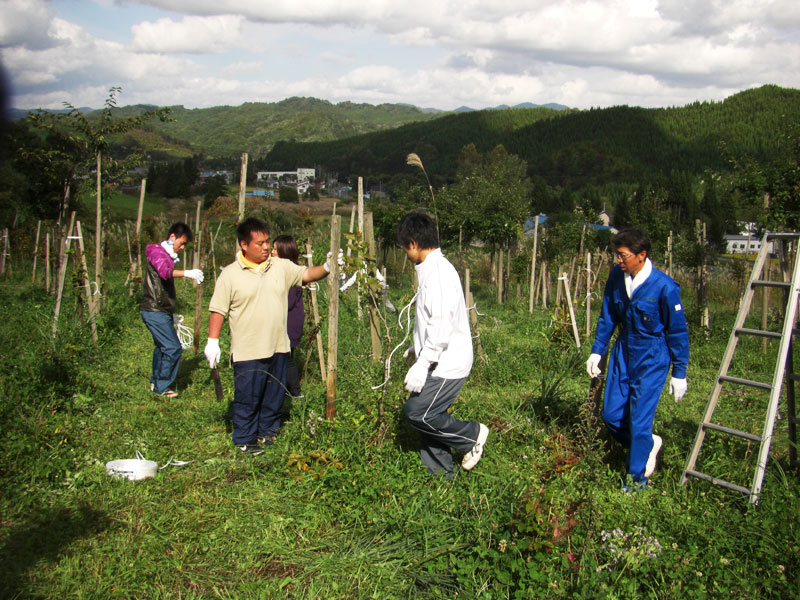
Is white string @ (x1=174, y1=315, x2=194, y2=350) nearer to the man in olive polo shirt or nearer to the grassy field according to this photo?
the grassy field

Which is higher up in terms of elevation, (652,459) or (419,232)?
(419,232)

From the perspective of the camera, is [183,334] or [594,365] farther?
[183,334]

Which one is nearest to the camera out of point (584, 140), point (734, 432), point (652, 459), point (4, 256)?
point (734, 432)

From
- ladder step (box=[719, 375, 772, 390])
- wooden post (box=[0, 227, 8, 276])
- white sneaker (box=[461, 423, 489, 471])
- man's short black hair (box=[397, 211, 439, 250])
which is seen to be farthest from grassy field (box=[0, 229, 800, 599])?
wooden post (box=[0, 227, 8, 276])

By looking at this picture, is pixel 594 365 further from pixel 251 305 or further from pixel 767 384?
pixel 251 305

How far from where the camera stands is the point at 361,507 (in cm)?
358

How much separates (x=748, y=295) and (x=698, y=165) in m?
88.9

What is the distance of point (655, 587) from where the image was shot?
277 cm

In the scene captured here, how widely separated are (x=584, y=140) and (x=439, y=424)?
97996mm

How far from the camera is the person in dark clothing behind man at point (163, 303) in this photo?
564 cm

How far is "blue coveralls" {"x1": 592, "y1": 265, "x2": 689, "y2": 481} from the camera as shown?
3.77 meters

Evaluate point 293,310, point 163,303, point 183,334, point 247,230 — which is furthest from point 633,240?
point 183,334

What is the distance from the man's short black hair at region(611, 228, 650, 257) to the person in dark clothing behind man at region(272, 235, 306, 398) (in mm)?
2893

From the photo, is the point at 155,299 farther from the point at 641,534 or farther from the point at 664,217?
the point at 664,217
